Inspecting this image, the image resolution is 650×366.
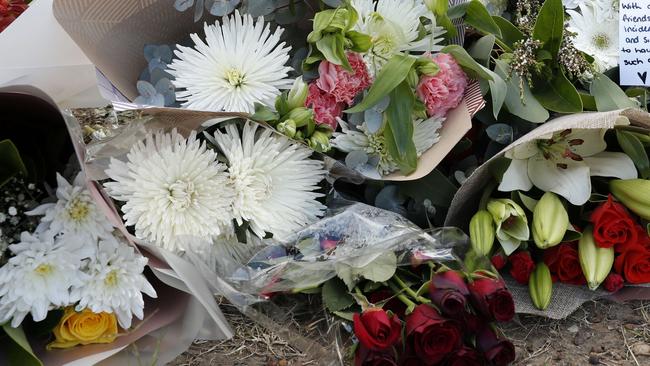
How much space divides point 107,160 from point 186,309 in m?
0.19

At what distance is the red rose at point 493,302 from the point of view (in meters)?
0.81

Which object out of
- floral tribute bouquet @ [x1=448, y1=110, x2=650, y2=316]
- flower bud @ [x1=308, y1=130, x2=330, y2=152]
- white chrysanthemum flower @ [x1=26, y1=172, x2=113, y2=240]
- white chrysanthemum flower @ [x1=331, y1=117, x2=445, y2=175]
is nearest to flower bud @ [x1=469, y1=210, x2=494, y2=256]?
floral tribute bouquet @ [x1=448, y1=110, x2=650, y2=316]

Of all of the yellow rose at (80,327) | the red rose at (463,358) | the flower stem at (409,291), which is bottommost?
the red rose at (463,358)

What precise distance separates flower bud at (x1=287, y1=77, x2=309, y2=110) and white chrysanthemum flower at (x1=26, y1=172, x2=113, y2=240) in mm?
262

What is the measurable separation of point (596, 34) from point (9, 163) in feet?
2.81

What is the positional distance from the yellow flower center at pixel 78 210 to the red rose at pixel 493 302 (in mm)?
421

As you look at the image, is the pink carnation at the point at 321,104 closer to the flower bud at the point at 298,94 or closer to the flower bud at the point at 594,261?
the flower bud at the point at 298,94

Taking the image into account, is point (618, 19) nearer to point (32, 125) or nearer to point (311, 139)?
point (311, 139)

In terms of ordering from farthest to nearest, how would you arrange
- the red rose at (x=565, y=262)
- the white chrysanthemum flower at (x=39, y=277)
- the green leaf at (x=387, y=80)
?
the red rose at (x=565, y=262) → the green leaf at (x=387, y=80) → the white chrysanthemum flower at (x=39, y=277)

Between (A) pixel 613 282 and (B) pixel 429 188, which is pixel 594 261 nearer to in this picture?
(A) pixel 613 282

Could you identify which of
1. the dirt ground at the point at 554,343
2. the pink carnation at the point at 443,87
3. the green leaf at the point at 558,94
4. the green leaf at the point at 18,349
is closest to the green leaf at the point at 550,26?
the green leaf at the point at 558,94

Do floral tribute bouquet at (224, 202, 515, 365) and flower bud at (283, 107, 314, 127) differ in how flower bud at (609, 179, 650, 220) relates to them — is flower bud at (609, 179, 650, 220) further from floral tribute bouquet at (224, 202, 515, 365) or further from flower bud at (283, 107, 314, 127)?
flower bud at (283, 107, 314, 127)

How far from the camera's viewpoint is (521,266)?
0.99 m

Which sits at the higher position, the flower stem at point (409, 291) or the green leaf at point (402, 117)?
the green leaf at point (402, 117)
